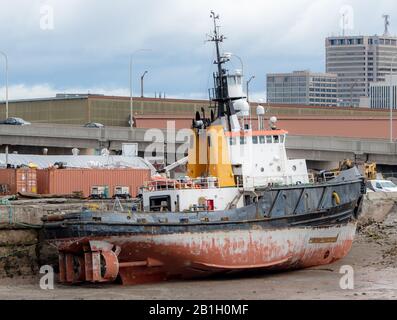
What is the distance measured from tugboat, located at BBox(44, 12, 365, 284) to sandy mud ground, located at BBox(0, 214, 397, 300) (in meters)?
0.53

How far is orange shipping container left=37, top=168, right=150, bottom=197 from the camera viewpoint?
52.5 m

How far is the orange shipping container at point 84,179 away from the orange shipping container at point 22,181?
1.57 feet

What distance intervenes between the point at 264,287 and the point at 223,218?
314cm

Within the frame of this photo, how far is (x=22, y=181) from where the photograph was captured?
52344 mm

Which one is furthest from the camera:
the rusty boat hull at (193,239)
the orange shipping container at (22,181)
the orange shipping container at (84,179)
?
the orange shipping container at (84,179)

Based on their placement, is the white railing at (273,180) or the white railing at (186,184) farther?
the white railing at (273,180)

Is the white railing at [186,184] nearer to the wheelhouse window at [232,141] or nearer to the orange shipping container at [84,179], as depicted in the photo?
the wheelhouse window at [232,141]

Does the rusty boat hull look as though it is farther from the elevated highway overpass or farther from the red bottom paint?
the elevated highway overpass

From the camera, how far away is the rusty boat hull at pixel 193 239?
3722 centimetres

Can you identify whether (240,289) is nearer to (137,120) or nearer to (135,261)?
(135,261)

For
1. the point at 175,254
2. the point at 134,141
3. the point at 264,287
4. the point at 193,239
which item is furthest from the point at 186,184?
the point at 134,141

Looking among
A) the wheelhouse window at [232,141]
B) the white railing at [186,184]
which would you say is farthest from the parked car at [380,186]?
the white railing at [186,184]

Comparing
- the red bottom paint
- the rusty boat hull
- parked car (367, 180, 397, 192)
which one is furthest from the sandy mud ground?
parked car (367, 180, 397, 192)
